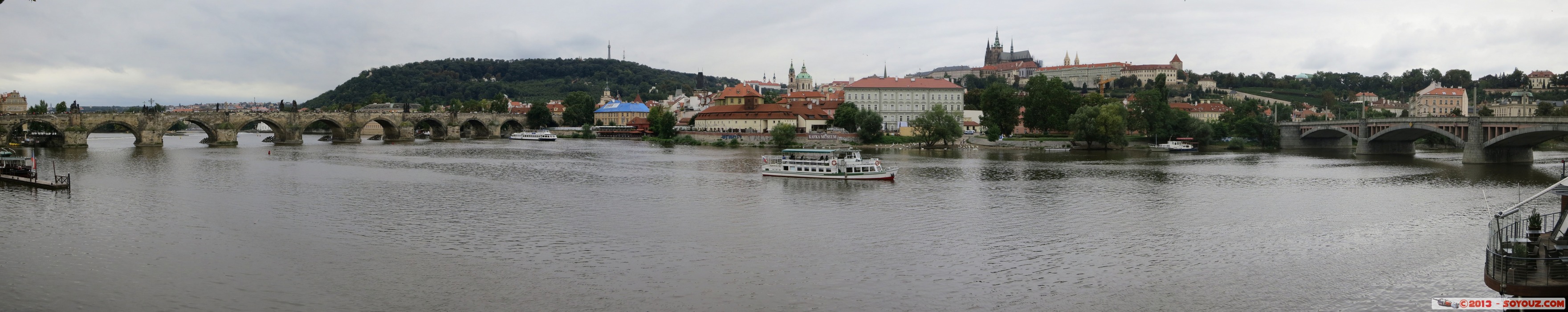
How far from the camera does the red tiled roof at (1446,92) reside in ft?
339

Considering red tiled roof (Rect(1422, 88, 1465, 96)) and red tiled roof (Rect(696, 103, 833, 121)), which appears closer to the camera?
red tiled roof (Rect(696, 103, 833, 121))

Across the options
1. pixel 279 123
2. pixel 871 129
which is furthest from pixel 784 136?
pixel 279 123

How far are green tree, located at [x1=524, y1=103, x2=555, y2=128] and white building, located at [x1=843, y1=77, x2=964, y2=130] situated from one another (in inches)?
1459

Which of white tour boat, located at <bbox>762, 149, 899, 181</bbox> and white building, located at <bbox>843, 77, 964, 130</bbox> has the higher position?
white building, located at <bbox>843, 77, 964, 130</bbox>

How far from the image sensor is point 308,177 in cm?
3703

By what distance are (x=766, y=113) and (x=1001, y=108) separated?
20.1 meters

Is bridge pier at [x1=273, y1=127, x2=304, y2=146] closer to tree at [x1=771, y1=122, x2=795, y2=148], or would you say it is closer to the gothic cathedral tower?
tree at [x1=771, y1=122, x2=795, y2=148]

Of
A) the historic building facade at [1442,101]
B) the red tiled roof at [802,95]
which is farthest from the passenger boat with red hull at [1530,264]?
the historic building facade at [1442,101]

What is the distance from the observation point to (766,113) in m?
83.3

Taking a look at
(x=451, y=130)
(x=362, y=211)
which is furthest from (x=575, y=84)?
(x=362, y=211)

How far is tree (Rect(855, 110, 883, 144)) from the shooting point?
229 ft

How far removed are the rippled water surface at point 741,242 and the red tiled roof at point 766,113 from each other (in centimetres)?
4353

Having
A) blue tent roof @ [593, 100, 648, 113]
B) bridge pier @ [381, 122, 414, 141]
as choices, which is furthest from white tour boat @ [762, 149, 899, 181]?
blue tent roof @ [593, 100, 648, 113]

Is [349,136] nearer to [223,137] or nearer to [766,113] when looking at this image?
[223,137]
